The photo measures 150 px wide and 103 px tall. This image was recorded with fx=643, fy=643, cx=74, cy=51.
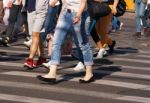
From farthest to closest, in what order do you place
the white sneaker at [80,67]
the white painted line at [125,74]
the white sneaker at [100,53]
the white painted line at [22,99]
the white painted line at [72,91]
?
the white sneaker at [100,53], the white sneaker at [80,67], the white painted line at [125,74], the white painted line at [72,91], the white painted line at [22,99]

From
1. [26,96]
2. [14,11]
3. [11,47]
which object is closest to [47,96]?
[26,96]

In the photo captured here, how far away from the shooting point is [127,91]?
375 inches

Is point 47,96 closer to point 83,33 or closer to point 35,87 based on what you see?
point 35,87

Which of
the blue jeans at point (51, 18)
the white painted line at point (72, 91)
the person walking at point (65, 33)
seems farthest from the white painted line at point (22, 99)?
the blue jeans at point (51, 18)

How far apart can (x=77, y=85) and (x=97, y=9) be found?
2.30 meters

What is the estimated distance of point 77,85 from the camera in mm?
9859

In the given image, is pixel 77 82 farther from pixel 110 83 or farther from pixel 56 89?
pixel 56 89

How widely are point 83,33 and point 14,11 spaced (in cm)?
640

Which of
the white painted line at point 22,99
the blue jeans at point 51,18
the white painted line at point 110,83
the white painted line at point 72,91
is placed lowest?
the white painted line at point 110,83

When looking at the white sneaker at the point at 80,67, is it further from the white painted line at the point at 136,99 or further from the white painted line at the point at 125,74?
the white painted line at the point at 136,99

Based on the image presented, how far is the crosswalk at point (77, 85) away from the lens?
8781mm

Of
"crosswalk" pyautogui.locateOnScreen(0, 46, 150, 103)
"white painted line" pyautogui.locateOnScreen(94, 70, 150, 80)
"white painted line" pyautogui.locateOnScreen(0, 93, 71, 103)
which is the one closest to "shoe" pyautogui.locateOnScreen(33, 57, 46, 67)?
"crosswalk" pyautogui.locateOnScreen(0, 46, 150, 103)

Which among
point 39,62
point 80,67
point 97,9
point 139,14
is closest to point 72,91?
point 80,67

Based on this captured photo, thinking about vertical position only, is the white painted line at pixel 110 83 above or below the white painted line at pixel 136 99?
below
